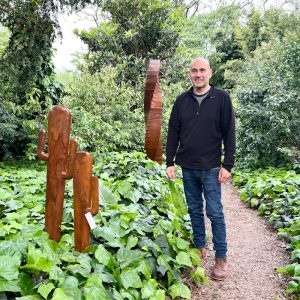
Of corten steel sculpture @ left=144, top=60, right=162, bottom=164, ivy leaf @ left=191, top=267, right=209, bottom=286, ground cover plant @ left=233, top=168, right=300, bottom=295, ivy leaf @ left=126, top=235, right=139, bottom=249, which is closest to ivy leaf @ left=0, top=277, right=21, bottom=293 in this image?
ivy leaf @ left=126, top=235, right=139, bottom=249

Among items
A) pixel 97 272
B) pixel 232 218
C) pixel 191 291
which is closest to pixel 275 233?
pixel 232 218

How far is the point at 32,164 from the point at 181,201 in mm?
5195

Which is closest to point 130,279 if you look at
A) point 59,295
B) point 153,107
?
point 59,295

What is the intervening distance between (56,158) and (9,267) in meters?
0.78

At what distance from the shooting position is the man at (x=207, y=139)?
308 cm

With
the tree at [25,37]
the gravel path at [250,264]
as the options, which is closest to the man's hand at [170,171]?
the gravel path at [250,264]

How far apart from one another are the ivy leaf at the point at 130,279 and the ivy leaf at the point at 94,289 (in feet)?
0.83

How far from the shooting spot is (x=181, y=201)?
4625mm

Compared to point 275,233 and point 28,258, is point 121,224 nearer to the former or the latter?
point 28,258

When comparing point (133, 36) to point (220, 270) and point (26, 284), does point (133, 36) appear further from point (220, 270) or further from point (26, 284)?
point (26, 284)

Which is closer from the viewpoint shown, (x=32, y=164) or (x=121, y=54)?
(x=32, y=164)

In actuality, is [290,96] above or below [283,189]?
above

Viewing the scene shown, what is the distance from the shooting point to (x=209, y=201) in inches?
126

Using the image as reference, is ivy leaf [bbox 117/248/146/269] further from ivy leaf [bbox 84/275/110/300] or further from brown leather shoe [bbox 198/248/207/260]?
brown leather shoe [bbox 198/248/207/260]
